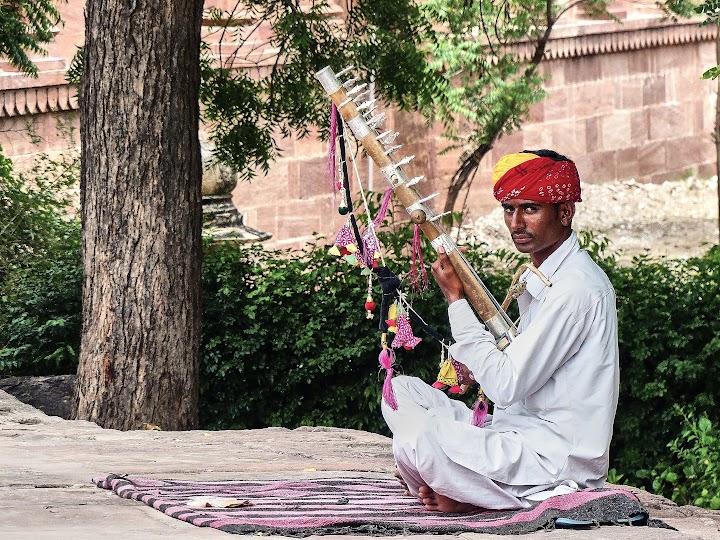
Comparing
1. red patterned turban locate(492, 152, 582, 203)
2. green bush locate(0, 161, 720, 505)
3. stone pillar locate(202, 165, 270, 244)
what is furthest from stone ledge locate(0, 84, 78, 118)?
red patterned turban locate(492, 152, 582, 203)

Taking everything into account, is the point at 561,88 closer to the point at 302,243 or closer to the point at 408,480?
the point at 302,243

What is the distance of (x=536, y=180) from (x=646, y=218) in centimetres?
1420

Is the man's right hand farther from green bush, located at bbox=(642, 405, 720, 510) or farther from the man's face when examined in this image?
green bush, located at bbox=(642, 405, 720, 510)

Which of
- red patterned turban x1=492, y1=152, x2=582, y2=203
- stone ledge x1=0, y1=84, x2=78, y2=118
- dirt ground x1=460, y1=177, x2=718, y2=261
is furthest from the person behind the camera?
dirt ground x1=460, y1=177, x2=718, y2=261

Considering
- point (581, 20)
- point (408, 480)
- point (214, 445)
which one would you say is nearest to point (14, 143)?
point (214, 445)

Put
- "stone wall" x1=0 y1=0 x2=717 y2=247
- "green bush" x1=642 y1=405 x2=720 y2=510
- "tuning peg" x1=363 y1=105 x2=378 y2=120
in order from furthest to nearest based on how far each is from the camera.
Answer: "stone wall" x1=0 y1=0 x2=717 y2=247
"green bush" x1=642 y1=405 x2=720 y2=510
"tuning peg" x1=363 y1=105 x2=378 y2=120

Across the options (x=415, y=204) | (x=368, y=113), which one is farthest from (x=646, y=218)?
(x=415, y=204)

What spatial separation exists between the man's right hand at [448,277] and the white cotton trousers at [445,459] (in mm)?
401

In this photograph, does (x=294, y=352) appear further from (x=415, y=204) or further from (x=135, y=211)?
(x=415, y=204)

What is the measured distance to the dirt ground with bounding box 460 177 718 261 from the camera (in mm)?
15945

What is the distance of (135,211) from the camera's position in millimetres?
6832

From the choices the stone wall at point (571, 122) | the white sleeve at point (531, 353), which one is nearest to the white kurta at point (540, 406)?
the white sleeve at point (531, 353)

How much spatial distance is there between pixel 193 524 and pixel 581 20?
52.9 feet

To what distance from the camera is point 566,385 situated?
3.97m
